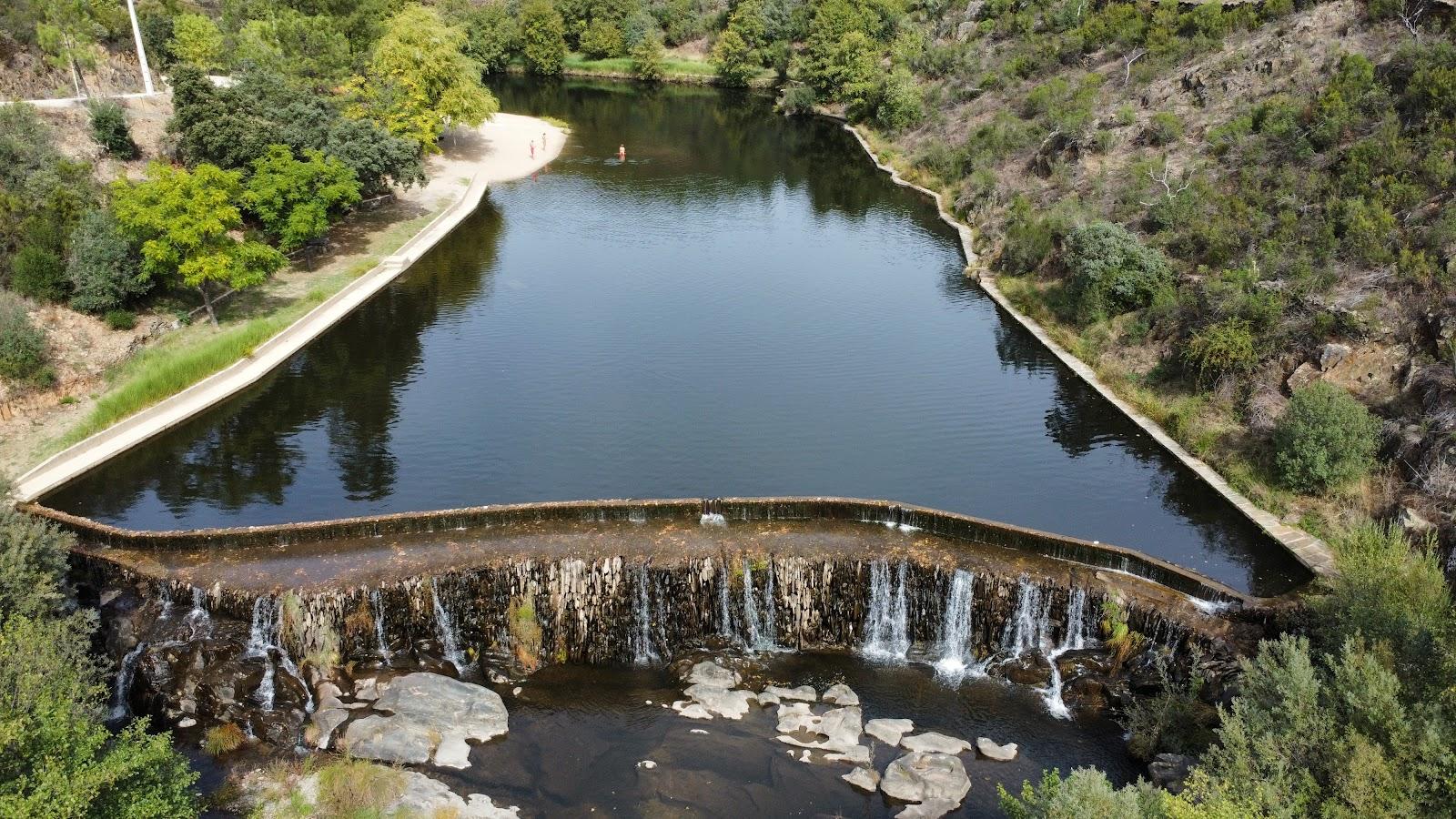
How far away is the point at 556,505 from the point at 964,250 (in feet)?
123

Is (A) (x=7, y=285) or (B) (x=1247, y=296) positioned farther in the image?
(A) (x=7, y=285)

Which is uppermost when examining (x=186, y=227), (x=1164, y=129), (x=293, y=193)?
(x=1164, y=129)

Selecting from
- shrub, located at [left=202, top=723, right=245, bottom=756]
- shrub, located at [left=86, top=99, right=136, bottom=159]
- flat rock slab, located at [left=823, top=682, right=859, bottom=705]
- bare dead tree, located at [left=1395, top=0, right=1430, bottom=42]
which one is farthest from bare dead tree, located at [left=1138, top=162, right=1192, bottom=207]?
shrub, located at [left=86, top=99, right=136, bottom=159]

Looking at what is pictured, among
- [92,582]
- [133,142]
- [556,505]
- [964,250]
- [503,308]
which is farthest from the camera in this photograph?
[964,250]

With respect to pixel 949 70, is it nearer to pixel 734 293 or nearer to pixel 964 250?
pixel 964 250

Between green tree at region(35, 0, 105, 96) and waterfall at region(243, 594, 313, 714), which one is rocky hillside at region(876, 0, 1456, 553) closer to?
waterfall at region(243, 594, 313, 714)

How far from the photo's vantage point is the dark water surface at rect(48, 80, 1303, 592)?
107 feet

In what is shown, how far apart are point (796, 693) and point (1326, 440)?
18.8 metres

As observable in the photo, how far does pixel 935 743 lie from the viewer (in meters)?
24.2

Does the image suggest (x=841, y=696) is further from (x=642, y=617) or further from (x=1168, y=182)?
(x=1168, y=182)

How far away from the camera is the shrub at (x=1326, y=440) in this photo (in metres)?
31.2

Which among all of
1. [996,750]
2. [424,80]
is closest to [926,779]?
[996,750]

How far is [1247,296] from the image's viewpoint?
38094 mm

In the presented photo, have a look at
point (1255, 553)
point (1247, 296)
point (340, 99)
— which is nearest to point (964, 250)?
point (1247, 296)
